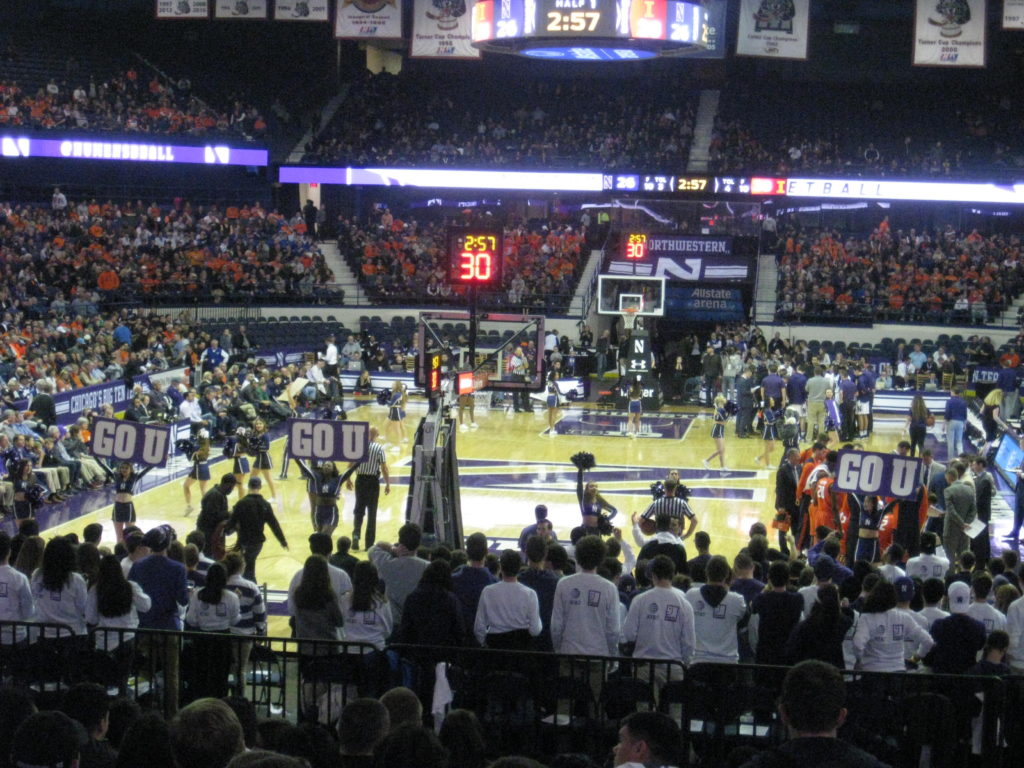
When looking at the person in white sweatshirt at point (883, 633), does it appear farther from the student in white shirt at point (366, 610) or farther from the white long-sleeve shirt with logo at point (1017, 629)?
the student in white shirt at point (366, 610)

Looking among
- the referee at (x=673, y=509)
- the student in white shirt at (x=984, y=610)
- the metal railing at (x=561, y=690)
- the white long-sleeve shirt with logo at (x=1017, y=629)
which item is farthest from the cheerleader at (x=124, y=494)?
the white long-sleeve shirt with logo at (x=1017, y=629)

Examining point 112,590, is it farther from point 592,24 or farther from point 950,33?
point 950,33

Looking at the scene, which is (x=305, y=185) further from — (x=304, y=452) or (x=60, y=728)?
(x=60, y=728)

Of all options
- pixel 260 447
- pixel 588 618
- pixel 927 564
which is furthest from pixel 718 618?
pixel 260 447

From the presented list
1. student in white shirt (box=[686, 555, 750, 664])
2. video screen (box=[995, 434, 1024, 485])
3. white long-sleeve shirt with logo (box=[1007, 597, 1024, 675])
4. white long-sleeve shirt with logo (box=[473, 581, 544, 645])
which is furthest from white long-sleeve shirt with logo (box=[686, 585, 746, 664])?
video screen (box=[995, 434, 1024, 485])

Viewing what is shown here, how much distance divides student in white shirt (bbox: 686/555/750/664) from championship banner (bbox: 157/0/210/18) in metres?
32.4

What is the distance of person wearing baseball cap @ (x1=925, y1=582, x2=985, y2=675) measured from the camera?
884 centimetres

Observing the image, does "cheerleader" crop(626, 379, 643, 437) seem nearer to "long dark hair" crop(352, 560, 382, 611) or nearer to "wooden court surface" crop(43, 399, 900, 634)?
"wooden court surface" crop(43, 399, 900, 634)

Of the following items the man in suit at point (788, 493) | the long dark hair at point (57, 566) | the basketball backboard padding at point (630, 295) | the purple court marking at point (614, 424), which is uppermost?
the basketball backboard padding at point (630, 295)

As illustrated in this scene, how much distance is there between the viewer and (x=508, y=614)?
29.1 feet

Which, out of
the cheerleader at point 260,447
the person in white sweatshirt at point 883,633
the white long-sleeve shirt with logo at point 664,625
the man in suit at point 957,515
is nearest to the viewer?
the white long-sleeve shirt with logo at point 664,625

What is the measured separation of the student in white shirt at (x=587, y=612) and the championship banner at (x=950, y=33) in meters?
28.6

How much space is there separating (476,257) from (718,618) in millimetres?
7918

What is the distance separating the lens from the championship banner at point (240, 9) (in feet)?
124
